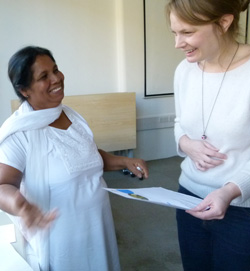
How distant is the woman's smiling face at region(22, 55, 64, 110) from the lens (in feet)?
4.05

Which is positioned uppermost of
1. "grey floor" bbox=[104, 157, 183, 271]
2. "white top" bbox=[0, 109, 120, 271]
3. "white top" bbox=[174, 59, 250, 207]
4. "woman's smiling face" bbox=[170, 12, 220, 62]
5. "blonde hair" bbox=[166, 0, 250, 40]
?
"blonde hair" bbox=[166, 0, 250, 40]

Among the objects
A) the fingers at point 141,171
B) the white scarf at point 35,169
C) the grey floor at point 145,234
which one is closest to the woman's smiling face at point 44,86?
the white scarf at point 35,169

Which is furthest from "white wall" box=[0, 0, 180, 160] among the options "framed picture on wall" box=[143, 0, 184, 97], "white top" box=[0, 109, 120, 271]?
"white top" box=[0, 109, 120, 271]

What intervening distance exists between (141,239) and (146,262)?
0.30 m

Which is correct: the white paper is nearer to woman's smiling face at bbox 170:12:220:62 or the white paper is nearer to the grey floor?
woman's smiling face at bbox 170:12:220:62

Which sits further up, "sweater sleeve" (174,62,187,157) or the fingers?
"sweater sleeve" (174,62,187,157)

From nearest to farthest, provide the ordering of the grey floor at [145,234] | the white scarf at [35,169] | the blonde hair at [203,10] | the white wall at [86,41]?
the blonde hair at [203,10] < the white scarf at [35,169] < the grey floor at [145,234] < the white wall at [86,41]

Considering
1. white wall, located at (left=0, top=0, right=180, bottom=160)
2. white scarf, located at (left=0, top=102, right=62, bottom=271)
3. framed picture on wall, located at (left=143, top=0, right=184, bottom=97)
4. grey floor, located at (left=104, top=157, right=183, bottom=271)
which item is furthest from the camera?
framed picture on wall, located at (left=143, top=0, right=184, bottom=97)

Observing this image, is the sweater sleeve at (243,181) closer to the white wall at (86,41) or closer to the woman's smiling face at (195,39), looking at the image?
the woman's smiling face at (195,39)

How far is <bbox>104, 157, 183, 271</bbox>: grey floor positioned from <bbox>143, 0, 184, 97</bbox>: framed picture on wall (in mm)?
1496

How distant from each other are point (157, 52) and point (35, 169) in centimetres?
343

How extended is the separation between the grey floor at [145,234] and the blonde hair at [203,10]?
1801 millimetres

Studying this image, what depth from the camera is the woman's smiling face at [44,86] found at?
1233mm

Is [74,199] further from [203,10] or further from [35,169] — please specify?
[203,10]
